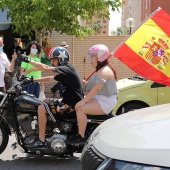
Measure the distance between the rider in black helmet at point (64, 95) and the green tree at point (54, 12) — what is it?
6.40 metres

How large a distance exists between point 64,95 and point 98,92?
55 cm

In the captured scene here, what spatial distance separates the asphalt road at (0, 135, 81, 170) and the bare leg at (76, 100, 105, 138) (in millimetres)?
560

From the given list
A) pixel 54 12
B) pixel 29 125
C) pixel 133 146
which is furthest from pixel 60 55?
pixel 54 12

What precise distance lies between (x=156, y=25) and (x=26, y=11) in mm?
7020

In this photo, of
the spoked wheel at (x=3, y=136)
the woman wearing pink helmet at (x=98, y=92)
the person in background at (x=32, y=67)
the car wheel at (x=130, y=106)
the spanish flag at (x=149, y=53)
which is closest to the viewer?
the woman wearing pink helmet at (x=98, y=92)

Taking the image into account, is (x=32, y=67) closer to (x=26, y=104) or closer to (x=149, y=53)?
(x=26, y=104)

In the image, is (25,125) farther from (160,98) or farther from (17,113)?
(160,98)

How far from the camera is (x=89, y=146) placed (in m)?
3.18

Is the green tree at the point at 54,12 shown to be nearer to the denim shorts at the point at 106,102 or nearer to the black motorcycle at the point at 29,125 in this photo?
the black motorcycle at the point at 29,125

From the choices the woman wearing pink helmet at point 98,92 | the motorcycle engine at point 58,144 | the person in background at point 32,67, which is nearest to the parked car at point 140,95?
the person in background at point 32,67

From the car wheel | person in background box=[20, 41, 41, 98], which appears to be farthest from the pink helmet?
the car wheel

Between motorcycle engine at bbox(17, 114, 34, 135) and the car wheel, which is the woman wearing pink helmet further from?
the car wheel

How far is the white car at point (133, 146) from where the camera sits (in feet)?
7.91

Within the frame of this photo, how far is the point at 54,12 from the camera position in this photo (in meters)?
12.2
